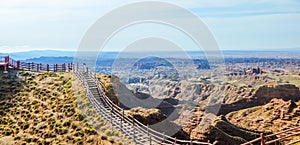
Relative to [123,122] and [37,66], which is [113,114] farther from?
[37,66]

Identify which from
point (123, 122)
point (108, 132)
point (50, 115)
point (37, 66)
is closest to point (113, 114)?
point (123, 122)

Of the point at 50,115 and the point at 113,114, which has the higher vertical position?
the point at 113,114

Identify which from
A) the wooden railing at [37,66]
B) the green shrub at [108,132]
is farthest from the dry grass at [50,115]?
the wooden railing at [37,66]

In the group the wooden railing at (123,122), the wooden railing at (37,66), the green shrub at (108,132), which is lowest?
the green shrub at (108,132)

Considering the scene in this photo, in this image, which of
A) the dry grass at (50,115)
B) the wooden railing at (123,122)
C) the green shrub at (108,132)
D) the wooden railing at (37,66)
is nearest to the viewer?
the wooden railing at (123,122)

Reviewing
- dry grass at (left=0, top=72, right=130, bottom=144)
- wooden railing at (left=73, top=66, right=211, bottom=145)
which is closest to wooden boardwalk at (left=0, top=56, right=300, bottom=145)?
wooden railing at (left=73, top=66, right=211, bottom=145)

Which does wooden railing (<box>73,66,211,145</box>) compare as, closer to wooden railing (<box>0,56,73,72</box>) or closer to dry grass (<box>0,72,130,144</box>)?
dry grass (<box>0,72,130,144</box>)

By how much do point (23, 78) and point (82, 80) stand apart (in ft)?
23.7

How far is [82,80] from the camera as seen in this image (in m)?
36.8

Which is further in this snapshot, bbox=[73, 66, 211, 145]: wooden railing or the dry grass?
the dry grass

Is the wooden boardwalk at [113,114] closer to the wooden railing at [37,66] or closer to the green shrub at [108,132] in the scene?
the wooden railing at [37,66]

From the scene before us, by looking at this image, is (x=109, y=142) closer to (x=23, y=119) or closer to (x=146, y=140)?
(x=146, y=140)

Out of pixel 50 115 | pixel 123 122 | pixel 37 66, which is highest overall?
pixel 37 66

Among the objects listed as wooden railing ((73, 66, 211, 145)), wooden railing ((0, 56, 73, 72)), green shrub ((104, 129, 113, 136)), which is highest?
wooden railing ((0, 56, 73, 72))
